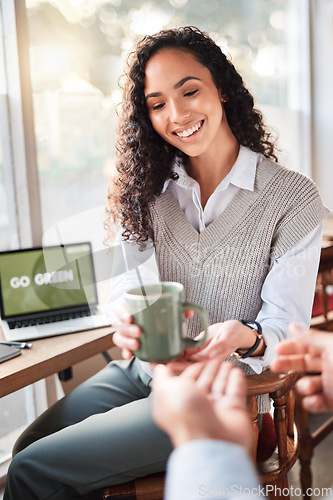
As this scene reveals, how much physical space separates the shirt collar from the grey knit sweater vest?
0.02 meters

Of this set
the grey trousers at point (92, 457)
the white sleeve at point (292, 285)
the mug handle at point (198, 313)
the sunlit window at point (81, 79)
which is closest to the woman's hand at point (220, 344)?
the mug handle at point (198, 313)

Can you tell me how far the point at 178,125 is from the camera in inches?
45.1

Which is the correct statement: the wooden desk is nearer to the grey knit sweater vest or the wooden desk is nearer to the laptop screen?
the laptop screen

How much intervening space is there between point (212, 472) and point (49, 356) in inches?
30.4

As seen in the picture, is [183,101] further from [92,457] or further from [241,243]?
[92,457]

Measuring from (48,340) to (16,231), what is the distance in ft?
1.96

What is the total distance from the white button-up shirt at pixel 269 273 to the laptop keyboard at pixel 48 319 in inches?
10.2

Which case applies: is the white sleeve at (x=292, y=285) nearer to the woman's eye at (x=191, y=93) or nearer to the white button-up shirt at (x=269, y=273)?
the white button-up shirt at (x=269, y=273)

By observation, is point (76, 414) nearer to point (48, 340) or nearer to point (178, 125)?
point (48, 340)

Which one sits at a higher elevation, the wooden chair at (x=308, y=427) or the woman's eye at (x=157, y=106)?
the woman's eye at (x=157, y=106)

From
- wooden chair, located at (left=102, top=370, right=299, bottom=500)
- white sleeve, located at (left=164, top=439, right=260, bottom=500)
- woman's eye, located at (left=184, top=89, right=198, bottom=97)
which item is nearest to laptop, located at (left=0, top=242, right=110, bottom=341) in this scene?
wooden chair, located at (left=102, top=370, right=299, bottom=500)

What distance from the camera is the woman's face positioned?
1095 mm

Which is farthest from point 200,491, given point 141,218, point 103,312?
point 103,312

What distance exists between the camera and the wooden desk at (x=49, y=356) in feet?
3.60
